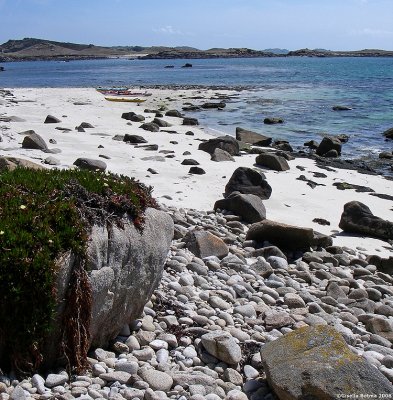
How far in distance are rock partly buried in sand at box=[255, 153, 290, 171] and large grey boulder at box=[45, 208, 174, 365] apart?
11625mm

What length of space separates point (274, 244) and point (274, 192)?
4.88m

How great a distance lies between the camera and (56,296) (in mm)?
4258

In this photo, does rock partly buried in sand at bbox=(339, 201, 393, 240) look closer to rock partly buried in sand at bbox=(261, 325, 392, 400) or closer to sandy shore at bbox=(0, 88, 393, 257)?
sandy shore at bbox=(0, 88, 393, 257)

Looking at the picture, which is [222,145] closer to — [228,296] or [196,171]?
[196,171]

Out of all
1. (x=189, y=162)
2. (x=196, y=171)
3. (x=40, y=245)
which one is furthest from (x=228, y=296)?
(x=189, y=162)

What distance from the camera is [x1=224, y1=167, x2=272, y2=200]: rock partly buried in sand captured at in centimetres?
1295

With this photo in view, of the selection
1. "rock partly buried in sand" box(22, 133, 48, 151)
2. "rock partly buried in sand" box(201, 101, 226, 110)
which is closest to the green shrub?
"rock partly buried in sand" box(22, 133, 48, 151)

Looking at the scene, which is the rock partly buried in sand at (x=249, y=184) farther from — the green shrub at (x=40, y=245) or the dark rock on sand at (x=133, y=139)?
the green shrub at (x=40, y=245)

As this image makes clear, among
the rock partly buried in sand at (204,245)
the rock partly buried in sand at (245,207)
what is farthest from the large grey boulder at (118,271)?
the rock partly buried in sand at (245,207)

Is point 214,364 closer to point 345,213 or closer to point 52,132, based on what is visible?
point 345,213

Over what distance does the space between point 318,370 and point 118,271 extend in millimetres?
1896

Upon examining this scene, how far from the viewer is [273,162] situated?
1698cm

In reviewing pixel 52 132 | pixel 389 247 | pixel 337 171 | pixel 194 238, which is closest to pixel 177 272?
pixel 194 238

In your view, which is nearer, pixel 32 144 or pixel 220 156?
pixel 32 144
